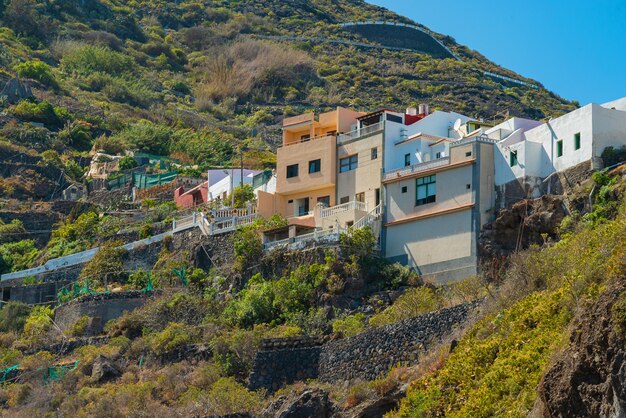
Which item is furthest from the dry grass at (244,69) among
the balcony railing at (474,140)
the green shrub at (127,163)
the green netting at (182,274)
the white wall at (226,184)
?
the balcony railing at (474,140)

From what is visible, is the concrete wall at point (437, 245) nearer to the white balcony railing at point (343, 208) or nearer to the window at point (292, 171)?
the white balcony railing at point (343, 208)

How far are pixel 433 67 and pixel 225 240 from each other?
6327cm

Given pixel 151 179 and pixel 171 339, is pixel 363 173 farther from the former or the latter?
pixel 151 179

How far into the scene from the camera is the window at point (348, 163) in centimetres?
5341

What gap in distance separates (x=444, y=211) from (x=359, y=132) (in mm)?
7209

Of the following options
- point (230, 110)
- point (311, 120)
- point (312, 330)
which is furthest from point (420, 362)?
point (230, 110)

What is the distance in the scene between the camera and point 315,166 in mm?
54812

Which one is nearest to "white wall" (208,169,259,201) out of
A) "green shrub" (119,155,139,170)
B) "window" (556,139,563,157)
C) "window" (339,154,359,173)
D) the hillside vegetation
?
"window" (339,154,359,173)

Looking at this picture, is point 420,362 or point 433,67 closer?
point 420,362

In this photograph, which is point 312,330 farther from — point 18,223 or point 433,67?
point 433,67

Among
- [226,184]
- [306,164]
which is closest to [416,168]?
[306,164]

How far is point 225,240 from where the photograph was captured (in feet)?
176

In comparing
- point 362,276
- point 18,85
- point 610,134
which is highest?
point 18,85

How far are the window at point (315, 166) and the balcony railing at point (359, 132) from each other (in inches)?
42.4
